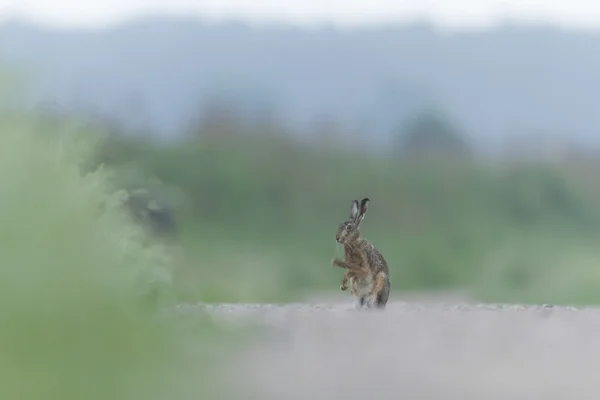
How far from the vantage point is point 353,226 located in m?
3.36

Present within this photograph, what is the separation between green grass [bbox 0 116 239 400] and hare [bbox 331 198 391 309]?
1177mm

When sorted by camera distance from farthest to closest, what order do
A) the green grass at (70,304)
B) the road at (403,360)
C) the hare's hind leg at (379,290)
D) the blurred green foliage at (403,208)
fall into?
1. the blurred green foliage at (403,208)
2. the hare's hind leg at (379,290)
3. the road at (403,360)
4. the green grass at (70,304)

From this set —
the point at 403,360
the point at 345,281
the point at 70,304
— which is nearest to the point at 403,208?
the point at 345,281

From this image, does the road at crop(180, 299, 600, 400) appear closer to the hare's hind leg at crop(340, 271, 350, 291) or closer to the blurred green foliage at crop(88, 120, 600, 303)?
the hare's hind leg at crop(340, 271, 350, 291)

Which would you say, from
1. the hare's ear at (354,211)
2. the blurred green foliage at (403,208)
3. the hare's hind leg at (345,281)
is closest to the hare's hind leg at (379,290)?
the hare's hind leg at (345,281)

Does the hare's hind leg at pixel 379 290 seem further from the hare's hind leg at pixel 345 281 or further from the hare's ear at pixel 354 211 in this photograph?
the hare's ear at pixel 354 211

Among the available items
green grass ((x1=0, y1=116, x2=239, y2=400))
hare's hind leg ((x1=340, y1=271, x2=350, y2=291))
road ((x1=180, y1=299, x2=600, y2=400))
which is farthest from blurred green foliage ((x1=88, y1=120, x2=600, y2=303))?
green grass ((x1=0, y1=116, x2=239, y2=400))

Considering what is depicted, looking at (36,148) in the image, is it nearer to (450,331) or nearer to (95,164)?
(95,164)

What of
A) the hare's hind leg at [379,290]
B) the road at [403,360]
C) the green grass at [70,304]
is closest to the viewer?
the green grass at [70,304]

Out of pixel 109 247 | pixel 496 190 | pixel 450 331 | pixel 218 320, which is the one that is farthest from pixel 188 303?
pixel 496 190

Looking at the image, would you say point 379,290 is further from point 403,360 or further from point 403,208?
point 403,208

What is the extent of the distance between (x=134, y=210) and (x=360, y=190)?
175 inches

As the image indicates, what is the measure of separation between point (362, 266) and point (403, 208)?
134 inches

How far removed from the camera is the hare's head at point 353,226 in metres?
3.35
